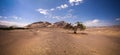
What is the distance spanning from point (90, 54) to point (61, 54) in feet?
12.9

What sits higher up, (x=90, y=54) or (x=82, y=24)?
(x=82, y=24)

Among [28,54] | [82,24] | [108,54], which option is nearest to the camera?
[28,54]

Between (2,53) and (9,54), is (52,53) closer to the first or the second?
(9,54)

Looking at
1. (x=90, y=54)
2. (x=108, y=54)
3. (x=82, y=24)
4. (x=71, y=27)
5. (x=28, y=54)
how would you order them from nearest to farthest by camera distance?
1. (x=28, y=54)
2. (x=90, y=54)
3. (x=108, y=54)
4. (x=82, y=24)
5. (x=71, y=27)

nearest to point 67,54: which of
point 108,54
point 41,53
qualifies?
point 41,53

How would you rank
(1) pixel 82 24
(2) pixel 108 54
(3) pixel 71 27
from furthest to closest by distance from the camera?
(3) pixel 71 27 → (1) pixel 82 24 → (2) pixel 108 54

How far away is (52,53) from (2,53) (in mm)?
6045

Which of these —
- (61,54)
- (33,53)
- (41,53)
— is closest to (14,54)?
(33,53)

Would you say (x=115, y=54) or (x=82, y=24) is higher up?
(x=82, y=24)

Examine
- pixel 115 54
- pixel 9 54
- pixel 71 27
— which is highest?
pixel 71 27

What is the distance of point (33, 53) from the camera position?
40.6 ft

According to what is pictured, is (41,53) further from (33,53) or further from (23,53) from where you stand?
(23,53)

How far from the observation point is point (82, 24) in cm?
5012

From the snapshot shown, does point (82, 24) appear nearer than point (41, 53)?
No
